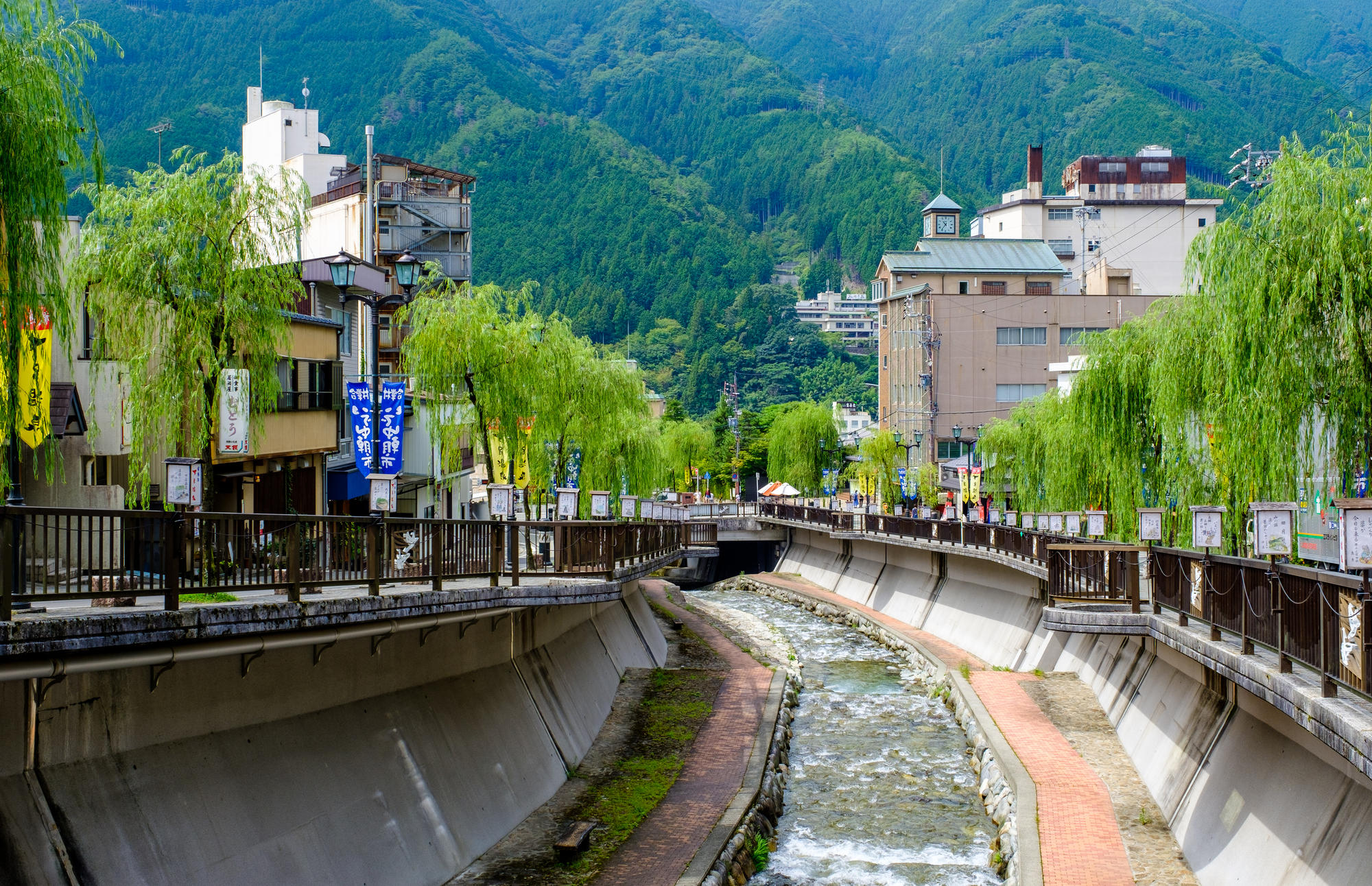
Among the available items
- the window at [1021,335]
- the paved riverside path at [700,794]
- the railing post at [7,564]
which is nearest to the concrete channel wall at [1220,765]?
the paved riverside path at [700,794]

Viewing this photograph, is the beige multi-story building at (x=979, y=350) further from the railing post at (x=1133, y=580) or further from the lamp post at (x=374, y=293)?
the lamp post at (x=374, y=293)

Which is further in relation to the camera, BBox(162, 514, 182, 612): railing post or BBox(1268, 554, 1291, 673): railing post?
BBox(1268, 554, 1291, 673): railing post

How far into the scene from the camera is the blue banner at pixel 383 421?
21.2 meters

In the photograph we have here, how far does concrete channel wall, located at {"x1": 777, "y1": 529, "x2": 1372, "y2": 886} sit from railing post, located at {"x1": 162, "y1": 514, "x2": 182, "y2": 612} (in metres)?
11.4

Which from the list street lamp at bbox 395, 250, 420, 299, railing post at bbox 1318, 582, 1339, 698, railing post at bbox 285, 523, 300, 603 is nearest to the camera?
railing post at bbox 1318, 582, 1339, 698

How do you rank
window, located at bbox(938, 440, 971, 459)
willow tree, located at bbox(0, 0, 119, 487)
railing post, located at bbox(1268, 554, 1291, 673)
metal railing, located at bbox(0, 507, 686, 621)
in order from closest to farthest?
metal railing, located at bbox(0, 507, 686, 621), willow tree, located at bbox(0, 0, 119, 487), railing post, located at bbox(1268, 554, 1291, 673), window, located at bbox(938, 440, 971, 459)

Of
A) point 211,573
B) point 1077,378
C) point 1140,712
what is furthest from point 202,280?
point 1077,378

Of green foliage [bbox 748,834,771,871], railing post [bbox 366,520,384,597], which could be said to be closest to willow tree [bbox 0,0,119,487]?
railing post [bbox 366,520,384,597]

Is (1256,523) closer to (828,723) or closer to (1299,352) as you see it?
(1299,352)

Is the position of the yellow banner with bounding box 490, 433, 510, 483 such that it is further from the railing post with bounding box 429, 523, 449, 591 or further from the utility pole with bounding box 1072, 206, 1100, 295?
the utility pole with bounding box 1072, 206, 1100, 295

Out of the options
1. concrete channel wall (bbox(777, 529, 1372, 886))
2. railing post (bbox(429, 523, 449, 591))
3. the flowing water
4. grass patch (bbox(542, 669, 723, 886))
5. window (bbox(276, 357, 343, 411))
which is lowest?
the flowing water

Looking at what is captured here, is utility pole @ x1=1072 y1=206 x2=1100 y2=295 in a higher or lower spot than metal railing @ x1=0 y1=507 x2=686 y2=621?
higher

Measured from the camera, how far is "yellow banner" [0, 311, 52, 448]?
40.2 feet

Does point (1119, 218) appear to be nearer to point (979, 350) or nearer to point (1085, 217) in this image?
point (1085, 217)
